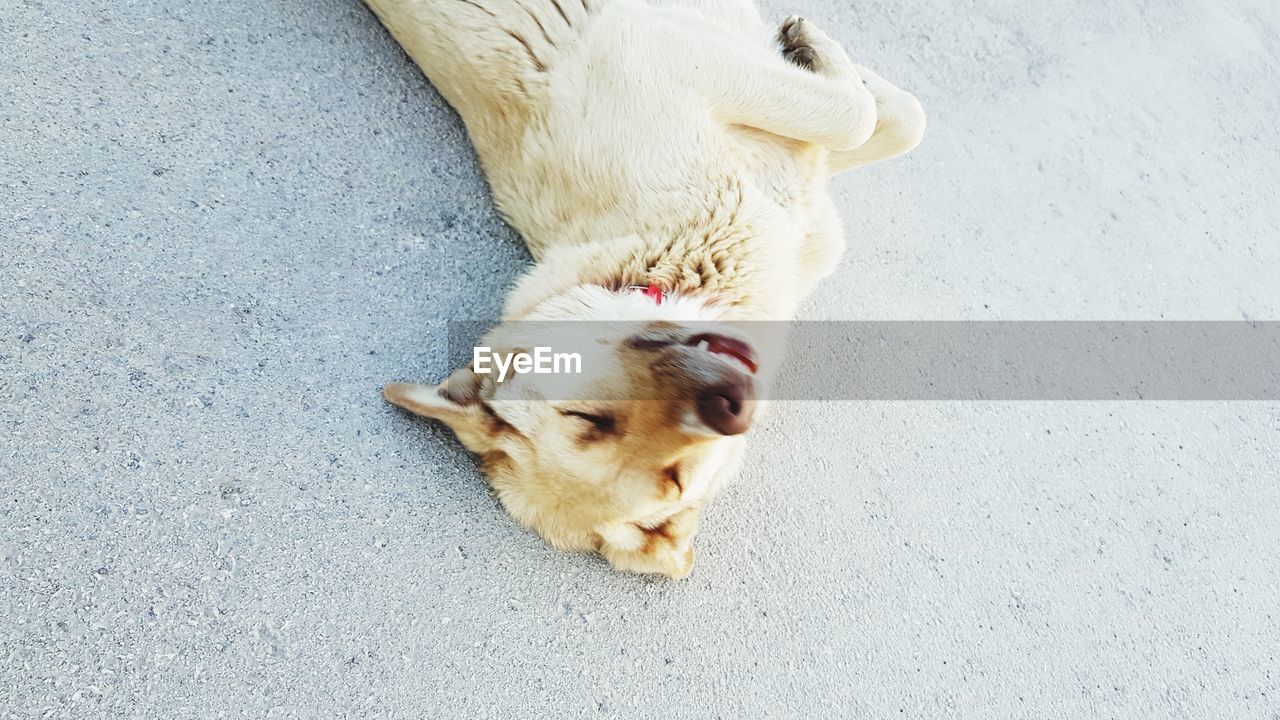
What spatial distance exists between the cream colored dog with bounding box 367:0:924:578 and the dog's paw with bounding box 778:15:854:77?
0.02 m

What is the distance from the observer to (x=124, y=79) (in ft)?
8.28

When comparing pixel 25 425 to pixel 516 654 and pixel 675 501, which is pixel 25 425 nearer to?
pixel 516 654

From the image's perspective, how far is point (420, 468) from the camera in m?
2.33

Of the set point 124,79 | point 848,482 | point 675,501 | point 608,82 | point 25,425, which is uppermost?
point 608,82

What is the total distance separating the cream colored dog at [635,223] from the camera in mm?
2000

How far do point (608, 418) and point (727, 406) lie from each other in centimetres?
34

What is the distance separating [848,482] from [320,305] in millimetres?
1869

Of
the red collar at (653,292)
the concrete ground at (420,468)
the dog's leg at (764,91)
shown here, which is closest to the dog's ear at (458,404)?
the concrete ground at (420,468)

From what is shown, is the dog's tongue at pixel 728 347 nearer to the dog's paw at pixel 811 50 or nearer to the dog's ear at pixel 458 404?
the dog's ear at pixel 458 404

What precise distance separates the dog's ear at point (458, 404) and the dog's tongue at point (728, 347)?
0.61 metres

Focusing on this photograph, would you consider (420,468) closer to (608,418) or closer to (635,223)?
(608,418)

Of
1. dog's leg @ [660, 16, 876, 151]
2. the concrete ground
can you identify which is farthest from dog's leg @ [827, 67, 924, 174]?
the concrete ground

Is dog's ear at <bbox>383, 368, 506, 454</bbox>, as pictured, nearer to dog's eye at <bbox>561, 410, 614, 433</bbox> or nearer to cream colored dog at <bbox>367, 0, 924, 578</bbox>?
cream colored dog at <bbox>367, 0, 924, 578</bbox>

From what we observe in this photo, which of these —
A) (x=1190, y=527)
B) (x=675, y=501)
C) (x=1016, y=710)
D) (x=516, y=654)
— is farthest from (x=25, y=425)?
(x=1190, y=527)
